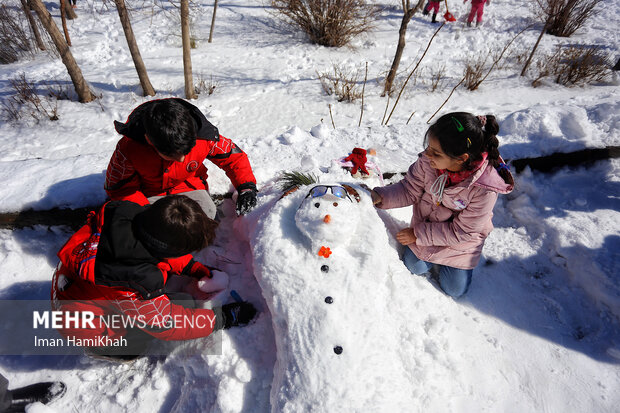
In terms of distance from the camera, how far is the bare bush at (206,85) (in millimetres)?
4454

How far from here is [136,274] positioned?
4.20ft

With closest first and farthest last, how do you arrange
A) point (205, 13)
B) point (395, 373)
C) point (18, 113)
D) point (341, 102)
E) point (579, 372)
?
point (395, 373), point (579, 372), point (18, 113), point (341, 102), point (205, 13)

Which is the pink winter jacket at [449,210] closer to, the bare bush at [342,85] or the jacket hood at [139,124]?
the jacket hood at [139,124]

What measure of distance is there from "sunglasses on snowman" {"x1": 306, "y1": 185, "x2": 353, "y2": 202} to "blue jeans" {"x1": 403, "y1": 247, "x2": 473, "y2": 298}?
66 centimetres

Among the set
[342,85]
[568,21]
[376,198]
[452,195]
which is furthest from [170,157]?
[568,21]

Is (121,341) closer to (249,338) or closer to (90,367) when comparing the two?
(90,367)

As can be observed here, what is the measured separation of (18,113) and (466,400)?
5.57 meters

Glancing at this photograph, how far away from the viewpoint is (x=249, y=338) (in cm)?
160

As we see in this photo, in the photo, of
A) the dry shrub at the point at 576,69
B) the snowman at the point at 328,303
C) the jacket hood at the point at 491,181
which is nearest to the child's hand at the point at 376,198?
the snowman at the point at 328,303

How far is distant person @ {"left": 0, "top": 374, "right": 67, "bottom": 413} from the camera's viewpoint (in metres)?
1.46

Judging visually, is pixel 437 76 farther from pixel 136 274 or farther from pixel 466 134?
pixel 136 274

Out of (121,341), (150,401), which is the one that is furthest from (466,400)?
(121,341)

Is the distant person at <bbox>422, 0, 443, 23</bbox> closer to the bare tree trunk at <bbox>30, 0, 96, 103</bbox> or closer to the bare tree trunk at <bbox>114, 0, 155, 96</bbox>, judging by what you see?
the bare tree trunk at <bbox>114, 0, 155, 96</bbox>

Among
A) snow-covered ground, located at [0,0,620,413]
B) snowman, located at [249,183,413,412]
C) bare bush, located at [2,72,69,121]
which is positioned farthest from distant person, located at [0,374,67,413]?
bare bush, located at [2,72,69,121]
